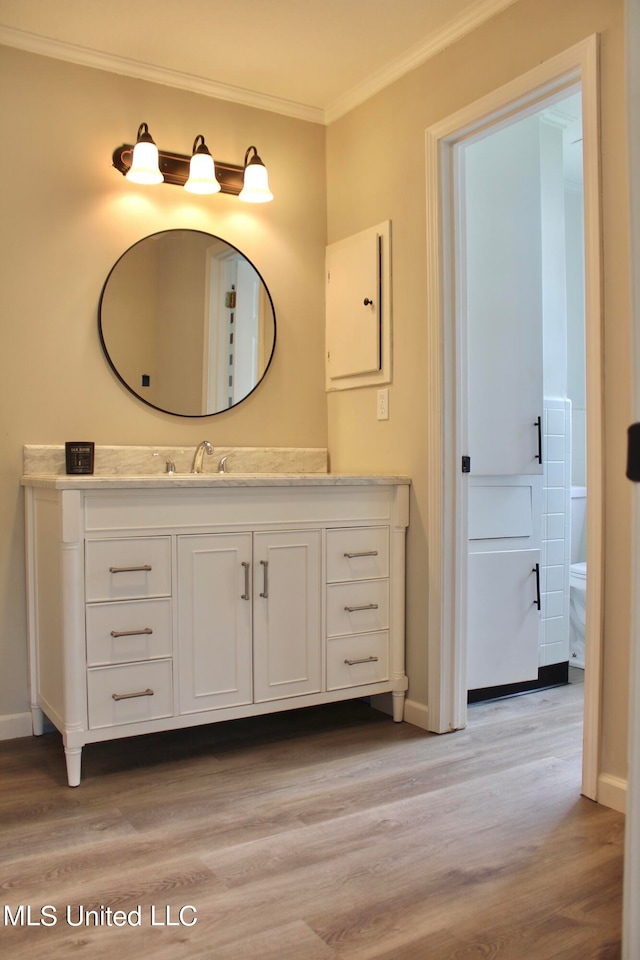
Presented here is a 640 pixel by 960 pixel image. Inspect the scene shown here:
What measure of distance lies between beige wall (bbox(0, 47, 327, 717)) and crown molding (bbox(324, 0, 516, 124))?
28 cm

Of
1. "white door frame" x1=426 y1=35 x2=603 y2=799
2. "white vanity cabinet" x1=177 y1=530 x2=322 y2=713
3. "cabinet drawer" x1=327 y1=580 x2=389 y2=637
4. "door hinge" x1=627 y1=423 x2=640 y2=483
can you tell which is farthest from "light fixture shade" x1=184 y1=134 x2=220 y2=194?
"door hinge" x1=627 y1=423 x2=640 y2=483

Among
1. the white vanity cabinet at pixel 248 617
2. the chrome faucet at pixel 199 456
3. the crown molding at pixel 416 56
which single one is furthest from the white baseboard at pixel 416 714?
the crown molding at pixel 416 56

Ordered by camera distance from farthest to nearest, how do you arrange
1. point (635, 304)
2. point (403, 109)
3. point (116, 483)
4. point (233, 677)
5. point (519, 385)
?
point (519, 385), point (403, 109), point (233, 677), point (116, 483), point (635, 304)

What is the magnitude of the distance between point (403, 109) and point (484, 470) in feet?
4.43

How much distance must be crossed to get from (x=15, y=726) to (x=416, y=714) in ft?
4.53

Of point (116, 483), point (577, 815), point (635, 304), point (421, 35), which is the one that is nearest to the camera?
point (635, 304)

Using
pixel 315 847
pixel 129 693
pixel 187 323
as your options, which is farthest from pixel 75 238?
pixel 315 847

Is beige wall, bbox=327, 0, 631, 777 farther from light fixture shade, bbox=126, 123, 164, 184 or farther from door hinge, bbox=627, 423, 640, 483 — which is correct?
door hinge, bbox=627, 423, 640, 483

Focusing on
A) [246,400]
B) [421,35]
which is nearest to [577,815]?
[246,400]

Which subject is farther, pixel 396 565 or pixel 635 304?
pixel 396 565

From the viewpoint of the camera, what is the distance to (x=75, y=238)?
280cm

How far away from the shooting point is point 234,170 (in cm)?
309

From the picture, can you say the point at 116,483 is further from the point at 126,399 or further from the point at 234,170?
the point at 234,170

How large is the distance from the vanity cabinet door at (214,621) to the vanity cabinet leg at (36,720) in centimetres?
62
